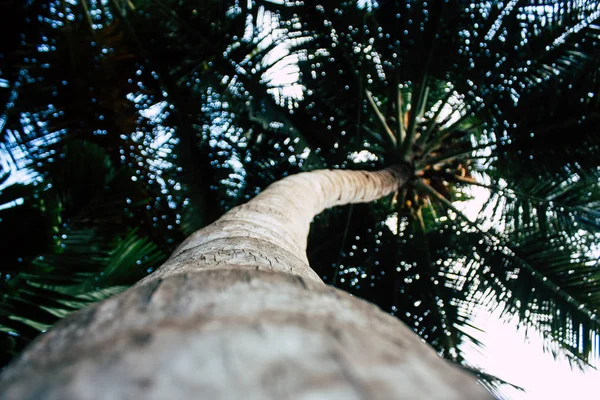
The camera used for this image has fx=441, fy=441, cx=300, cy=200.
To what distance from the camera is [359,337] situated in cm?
38

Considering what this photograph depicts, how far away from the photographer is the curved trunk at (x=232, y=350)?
0.31 metres

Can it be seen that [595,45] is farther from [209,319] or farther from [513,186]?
[209,319]

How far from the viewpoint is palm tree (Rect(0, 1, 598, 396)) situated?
3824mm

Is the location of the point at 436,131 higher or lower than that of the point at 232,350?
lower

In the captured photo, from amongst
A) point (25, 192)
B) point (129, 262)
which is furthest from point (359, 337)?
point (25, 192)

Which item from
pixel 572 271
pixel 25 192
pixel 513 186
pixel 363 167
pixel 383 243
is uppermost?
pixel 25 192

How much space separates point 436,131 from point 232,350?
5.21m

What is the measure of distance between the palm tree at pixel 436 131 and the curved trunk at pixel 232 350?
358cm

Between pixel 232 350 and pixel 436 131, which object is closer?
pixel 232 350

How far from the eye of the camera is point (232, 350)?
1.12ft

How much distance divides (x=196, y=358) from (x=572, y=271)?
465 centimetres

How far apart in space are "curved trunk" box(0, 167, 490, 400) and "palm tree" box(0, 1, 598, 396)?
358 centimetres

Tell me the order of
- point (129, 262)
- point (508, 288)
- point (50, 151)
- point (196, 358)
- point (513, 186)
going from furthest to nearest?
point (513, 186)
point (508, 288)
point (50, 151)
point (129, 262)
point (196, 358)

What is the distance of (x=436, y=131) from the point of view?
17.0 feet
